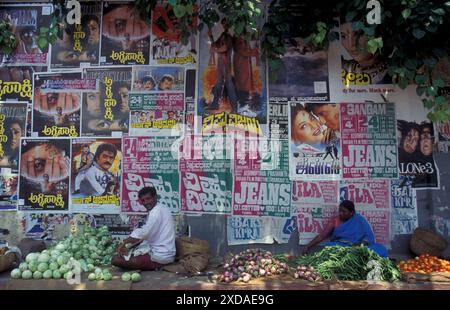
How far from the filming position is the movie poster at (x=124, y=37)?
6516mm

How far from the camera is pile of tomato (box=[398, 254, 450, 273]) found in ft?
18.1

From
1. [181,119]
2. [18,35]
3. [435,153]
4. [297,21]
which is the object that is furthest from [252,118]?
[18,35]

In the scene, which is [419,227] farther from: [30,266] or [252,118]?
[30,266]

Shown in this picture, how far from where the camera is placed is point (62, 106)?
651 centimetres

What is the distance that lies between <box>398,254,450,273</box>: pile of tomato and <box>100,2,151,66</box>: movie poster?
4141 millimetres

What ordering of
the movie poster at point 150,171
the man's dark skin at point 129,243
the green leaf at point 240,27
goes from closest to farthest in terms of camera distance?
the man's dark skin at point 129,243 < the green leaf at point 240,27 < the movie poster at point 150,171

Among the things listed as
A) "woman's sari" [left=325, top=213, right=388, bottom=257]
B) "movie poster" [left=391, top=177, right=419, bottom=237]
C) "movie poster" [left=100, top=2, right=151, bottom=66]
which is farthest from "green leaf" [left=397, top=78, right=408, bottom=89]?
"movie poster" [left=100, top=2, right=151, bottom=66]

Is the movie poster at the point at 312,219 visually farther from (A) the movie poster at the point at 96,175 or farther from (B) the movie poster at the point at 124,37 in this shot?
(B) the movie poster at the point at 124,37

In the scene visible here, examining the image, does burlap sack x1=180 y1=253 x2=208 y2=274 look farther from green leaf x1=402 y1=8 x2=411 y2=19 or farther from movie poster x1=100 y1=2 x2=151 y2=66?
green leaf x1=402 y1=8 x2=411 y2=19

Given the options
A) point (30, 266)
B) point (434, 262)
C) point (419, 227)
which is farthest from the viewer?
point (419, 227)

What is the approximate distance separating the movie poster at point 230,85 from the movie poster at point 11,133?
7.83ft

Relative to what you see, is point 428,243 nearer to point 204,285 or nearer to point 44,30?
point 204,285

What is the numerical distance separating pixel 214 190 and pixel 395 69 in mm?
2659

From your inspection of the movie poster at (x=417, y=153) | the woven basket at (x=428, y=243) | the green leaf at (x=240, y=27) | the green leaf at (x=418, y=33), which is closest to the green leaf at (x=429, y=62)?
the green leaf at (x=418, y=33)
